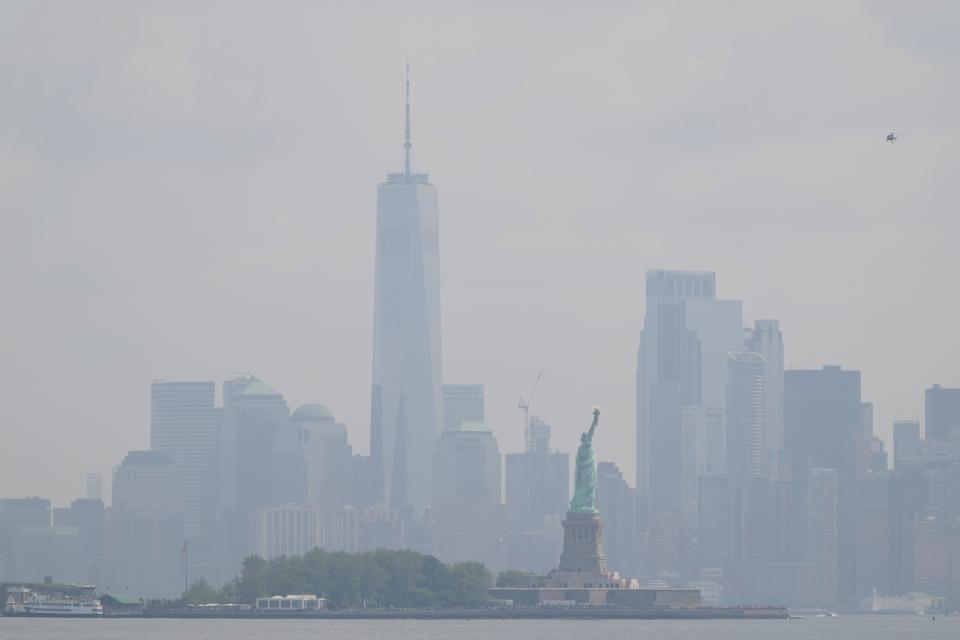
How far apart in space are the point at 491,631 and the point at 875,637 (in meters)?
35.8

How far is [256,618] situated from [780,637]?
4156 cm

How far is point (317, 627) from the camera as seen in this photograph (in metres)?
185

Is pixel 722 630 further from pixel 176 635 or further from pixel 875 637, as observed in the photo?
pixel 176 635

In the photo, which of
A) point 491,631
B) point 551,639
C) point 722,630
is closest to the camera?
point 551,639

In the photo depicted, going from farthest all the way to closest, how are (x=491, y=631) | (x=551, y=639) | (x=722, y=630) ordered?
(x=722, y=630)
(x=491, y=631)
(x=551, y=639)

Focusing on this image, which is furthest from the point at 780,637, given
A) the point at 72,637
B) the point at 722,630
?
the point at 72,637

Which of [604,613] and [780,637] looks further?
[604,613]

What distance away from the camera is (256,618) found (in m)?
200

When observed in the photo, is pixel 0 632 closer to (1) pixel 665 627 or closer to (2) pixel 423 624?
(2) pixel 423 624

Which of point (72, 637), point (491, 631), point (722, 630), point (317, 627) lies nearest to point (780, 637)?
point (722, 630)

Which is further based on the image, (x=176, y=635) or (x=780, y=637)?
(x=780, y=637)

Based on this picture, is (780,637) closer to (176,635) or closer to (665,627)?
(665,627)

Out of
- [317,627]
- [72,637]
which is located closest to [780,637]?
[317,627]

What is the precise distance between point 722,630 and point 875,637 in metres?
14.9
